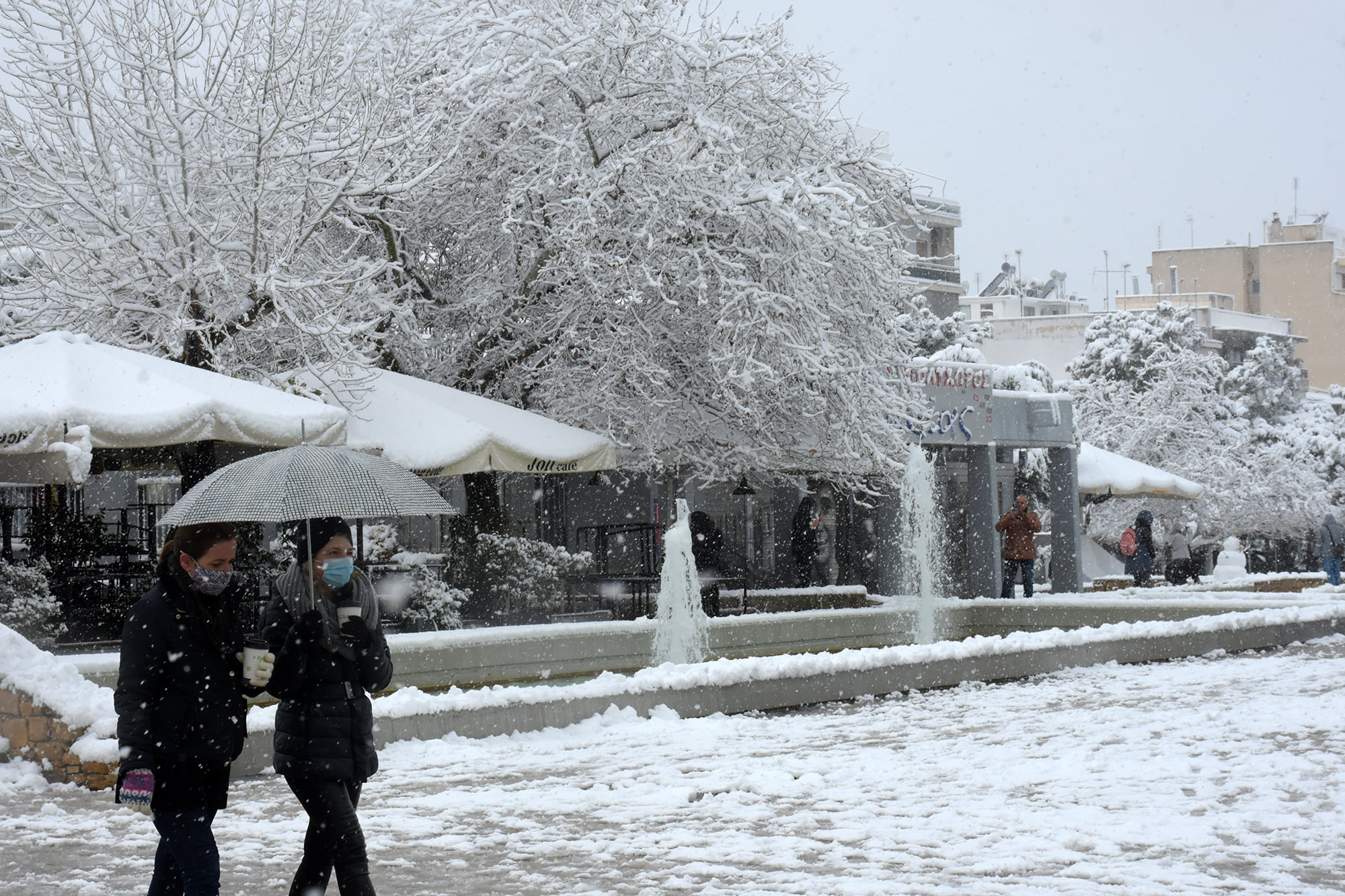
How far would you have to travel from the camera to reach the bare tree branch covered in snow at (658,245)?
17.3 m

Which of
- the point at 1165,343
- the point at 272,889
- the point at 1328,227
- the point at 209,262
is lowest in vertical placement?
the point at 272,889

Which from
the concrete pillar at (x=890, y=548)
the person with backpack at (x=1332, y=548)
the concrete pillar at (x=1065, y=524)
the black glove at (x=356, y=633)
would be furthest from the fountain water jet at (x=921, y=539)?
the black glove at (x=356, y=633)

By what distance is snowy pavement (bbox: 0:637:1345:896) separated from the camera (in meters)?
5.67

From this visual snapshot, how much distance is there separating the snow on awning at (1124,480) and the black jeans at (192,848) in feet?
83.9

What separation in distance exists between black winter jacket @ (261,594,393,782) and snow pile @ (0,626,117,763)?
3.62m

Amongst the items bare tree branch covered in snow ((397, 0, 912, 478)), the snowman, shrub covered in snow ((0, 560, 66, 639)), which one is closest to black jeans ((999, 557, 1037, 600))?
bare tree branch covered in snow ((397, 0, 912, 478))

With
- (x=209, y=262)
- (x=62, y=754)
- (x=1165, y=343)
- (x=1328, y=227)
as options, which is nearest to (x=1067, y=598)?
(x=209, y=262)

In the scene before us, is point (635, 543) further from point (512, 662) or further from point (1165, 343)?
point (1165, 343)

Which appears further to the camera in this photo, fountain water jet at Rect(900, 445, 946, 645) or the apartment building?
the apartment building

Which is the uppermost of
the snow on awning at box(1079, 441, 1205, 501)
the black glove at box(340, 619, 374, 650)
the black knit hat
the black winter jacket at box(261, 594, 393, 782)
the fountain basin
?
the snow on awning at box(1079, 441, 1205, 501)

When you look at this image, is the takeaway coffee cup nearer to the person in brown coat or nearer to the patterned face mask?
the patterned face mask

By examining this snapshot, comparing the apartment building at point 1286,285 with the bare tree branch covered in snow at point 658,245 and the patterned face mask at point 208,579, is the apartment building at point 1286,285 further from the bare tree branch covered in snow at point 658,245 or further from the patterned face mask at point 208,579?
the patterned face mask at point 208,579

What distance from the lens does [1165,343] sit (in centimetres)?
4797

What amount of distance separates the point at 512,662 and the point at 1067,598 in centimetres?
905
